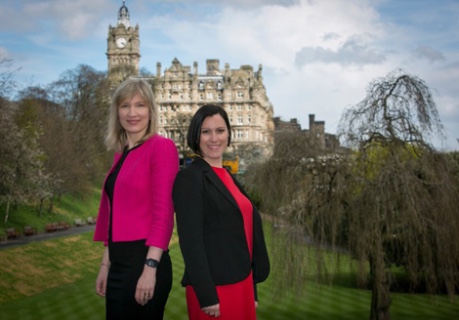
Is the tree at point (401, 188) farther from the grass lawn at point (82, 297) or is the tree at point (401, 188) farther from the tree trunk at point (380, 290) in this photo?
Result: the grass lawn at point (82, 297)

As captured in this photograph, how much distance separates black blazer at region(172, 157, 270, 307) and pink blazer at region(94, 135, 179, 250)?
0.22ft

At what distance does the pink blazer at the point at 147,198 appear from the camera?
126 inches

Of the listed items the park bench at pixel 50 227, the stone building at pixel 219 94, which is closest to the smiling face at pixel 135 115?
the park bench at pixel 50 227

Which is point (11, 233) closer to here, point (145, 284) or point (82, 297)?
point (82, 297)

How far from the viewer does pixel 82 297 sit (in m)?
17.4

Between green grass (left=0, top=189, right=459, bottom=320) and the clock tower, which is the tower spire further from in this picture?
green grass (left=0, top=189, right=459, bottom=320)

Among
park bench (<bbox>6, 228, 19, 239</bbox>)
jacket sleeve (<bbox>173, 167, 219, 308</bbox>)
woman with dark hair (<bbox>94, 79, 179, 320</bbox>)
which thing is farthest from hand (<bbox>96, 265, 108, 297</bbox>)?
park bench (<bbox>6, 228, 19, 239</bbox>)

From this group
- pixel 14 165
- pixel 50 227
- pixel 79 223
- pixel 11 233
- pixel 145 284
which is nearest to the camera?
pixel 145 284

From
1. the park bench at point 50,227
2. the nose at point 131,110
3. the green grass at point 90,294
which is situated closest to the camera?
the nose at point 131,110

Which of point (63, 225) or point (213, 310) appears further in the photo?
point (63, 225)

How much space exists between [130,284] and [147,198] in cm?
47

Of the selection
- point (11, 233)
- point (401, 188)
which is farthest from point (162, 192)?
point (11, 233)

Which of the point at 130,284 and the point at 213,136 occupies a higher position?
the point at 213,136

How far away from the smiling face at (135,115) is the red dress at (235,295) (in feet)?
1.60
